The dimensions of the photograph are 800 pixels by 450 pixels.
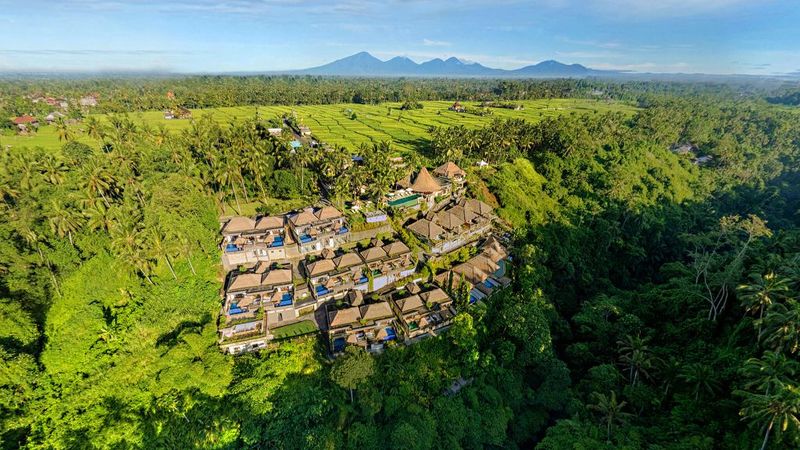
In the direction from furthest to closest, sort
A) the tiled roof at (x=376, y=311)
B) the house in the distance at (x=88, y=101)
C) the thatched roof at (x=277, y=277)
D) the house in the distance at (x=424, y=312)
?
1. the house in the distance at (x=88, y=101)
2. the thatched roof at (x=277, y=277)
3. the house in the distance at (x=424, y=312)
4. the tiled roof at (x=376, y=311)

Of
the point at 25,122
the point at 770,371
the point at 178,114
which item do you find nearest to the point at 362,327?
the point at 770,371

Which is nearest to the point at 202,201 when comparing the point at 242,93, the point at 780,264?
the point at 780,264

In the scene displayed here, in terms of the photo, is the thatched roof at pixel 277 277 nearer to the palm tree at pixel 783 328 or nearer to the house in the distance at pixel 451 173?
the house in the distance at pixel 451 173

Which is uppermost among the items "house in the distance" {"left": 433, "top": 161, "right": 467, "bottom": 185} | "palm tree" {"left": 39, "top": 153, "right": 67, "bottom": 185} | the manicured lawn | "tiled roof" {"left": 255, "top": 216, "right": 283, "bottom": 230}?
"palm tree" {"left": 39, "top": 153, "right": 67, "bottom": 185}

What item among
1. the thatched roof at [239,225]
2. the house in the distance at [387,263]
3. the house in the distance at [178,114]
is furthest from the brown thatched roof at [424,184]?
the house in the distance at [178,114]

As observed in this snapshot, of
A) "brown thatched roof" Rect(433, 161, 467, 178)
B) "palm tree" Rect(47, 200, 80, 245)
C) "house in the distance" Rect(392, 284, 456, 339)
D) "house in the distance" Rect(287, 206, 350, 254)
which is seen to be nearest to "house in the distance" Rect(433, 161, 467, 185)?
"brown thatched roof" Rect(433, 161, 467, 178)

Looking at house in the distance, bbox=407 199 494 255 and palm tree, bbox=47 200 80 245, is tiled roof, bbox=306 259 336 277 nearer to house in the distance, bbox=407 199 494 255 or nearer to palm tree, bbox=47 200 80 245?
house in the distance, bbox=407 199 494 255

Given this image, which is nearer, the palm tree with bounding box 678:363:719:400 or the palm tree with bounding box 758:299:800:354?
the palm tree with bounding box 758:299:800:354
